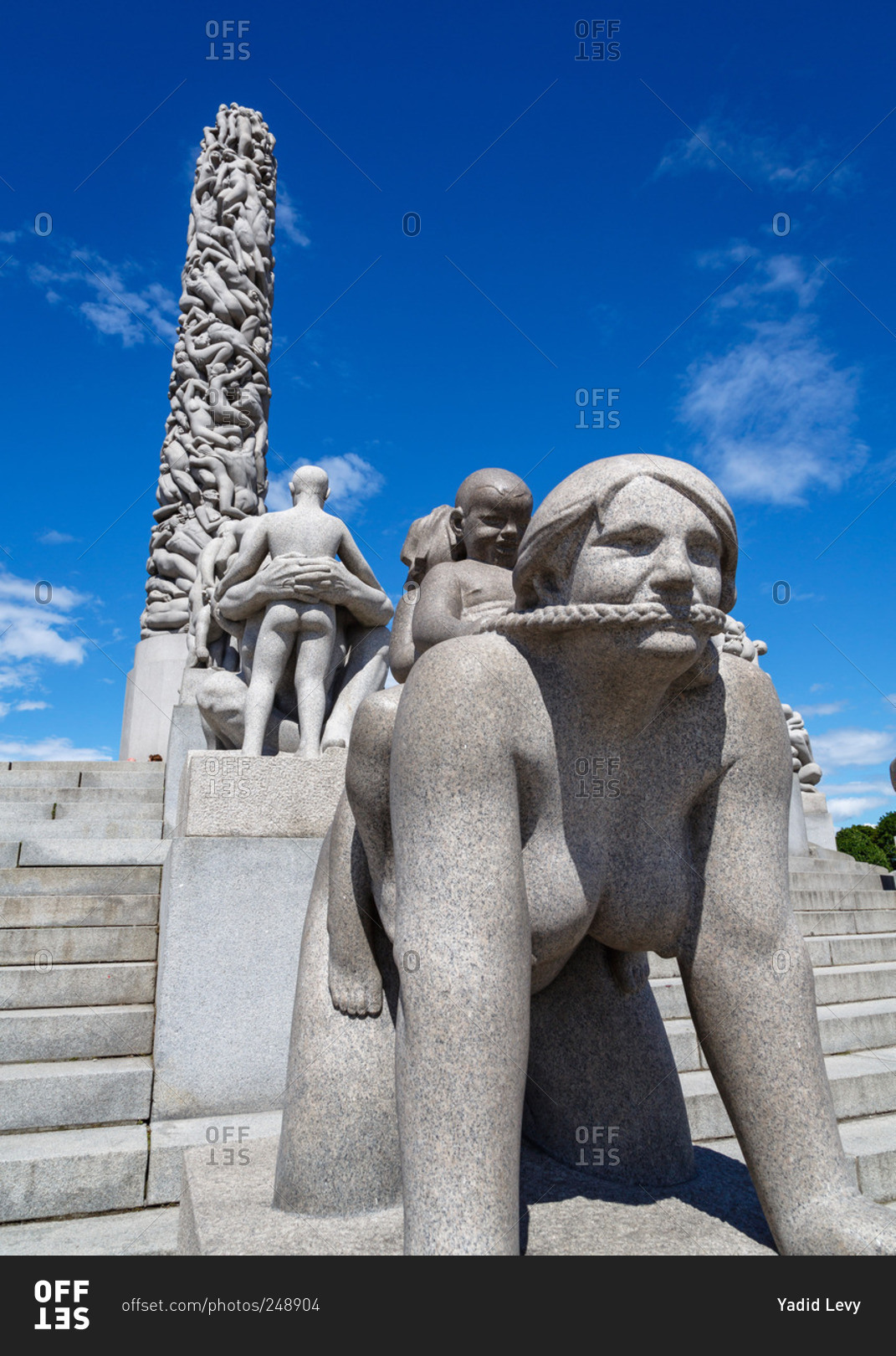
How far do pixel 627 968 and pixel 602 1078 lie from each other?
1.19 feet

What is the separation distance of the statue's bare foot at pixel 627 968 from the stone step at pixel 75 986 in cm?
329

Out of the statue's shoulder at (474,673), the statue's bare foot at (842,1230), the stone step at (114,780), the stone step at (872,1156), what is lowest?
the stone step at (872,1156)

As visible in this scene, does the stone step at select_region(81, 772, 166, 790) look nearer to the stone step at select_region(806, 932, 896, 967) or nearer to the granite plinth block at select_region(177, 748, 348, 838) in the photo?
the granite plinth block at select_region(177, 748, 348, 838)

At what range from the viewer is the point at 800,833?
12.7 meters

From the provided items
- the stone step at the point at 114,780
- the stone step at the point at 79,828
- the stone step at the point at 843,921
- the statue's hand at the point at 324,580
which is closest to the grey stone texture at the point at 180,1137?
the statue's hand at the point at 324,580

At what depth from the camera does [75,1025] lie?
14.9 ft

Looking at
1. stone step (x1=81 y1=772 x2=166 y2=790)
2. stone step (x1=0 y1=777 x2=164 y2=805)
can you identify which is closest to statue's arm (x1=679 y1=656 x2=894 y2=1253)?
stone step (x1=0 y1=777 x2=164 y2=805)

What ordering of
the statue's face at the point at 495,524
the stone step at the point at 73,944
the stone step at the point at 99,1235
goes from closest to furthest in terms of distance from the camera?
the statue's face at the point at 495,524
the stone step at the point at 99,1235
the stone step at the point at 73,944

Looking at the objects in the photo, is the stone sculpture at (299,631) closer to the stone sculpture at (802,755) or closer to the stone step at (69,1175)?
the stone step at (69,1175)

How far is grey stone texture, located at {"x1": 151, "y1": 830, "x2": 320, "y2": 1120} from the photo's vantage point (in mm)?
4398

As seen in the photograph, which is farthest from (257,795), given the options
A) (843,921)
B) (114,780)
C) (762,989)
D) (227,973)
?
(114,780)

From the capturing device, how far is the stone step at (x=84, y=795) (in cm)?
975
